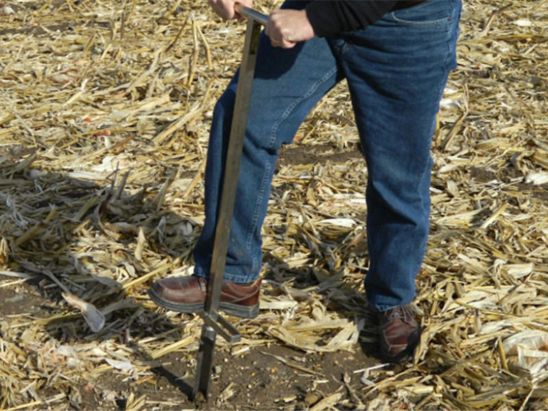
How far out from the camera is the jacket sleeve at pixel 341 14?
3.31 meters

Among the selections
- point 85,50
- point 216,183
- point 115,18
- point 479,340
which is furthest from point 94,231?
point 115,18

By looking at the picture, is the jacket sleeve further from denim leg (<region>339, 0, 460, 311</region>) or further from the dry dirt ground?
the dry dirt ground

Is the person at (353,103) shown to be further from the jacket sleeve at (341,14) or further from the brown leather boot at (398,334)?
the brown leather boot at (398,334)

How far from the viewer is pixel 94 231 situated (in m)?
4.98

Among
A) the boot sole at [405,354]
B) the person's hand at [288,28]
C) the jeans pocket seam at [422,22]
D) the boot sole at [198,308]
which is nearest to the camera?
the person's hand at [288,28]

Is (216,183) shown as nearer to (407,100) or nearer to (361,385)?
(407,100)

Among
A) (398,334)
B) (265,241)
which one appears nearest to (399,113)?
(398,334)

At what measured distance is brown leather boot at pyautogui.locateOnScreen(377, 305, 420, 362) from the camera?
406 centimetres

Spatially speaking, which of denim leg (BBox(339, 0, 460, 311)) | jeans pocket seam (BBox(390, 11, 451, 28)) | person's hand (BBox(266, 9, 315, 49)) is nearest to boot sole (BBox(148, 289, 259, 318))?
denim leg (BBox(339, 0, 460, 311))

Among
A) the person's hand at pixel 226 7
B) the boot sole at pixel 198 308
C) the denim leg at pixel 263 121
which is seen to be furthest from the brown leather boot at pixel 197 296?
the person's hand at pixel 226 7

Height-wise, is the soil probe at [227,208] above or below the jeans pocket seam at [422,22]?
below

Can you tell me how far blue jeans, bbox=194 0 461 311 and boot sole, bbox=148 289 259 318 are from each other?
92 millimetres

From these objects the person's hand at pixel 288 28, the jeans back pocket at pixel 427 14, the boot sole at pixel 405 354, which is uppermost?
the jeans back pocket at pixel 427 14

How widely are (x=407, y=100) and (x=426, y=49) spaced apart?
0.18m
